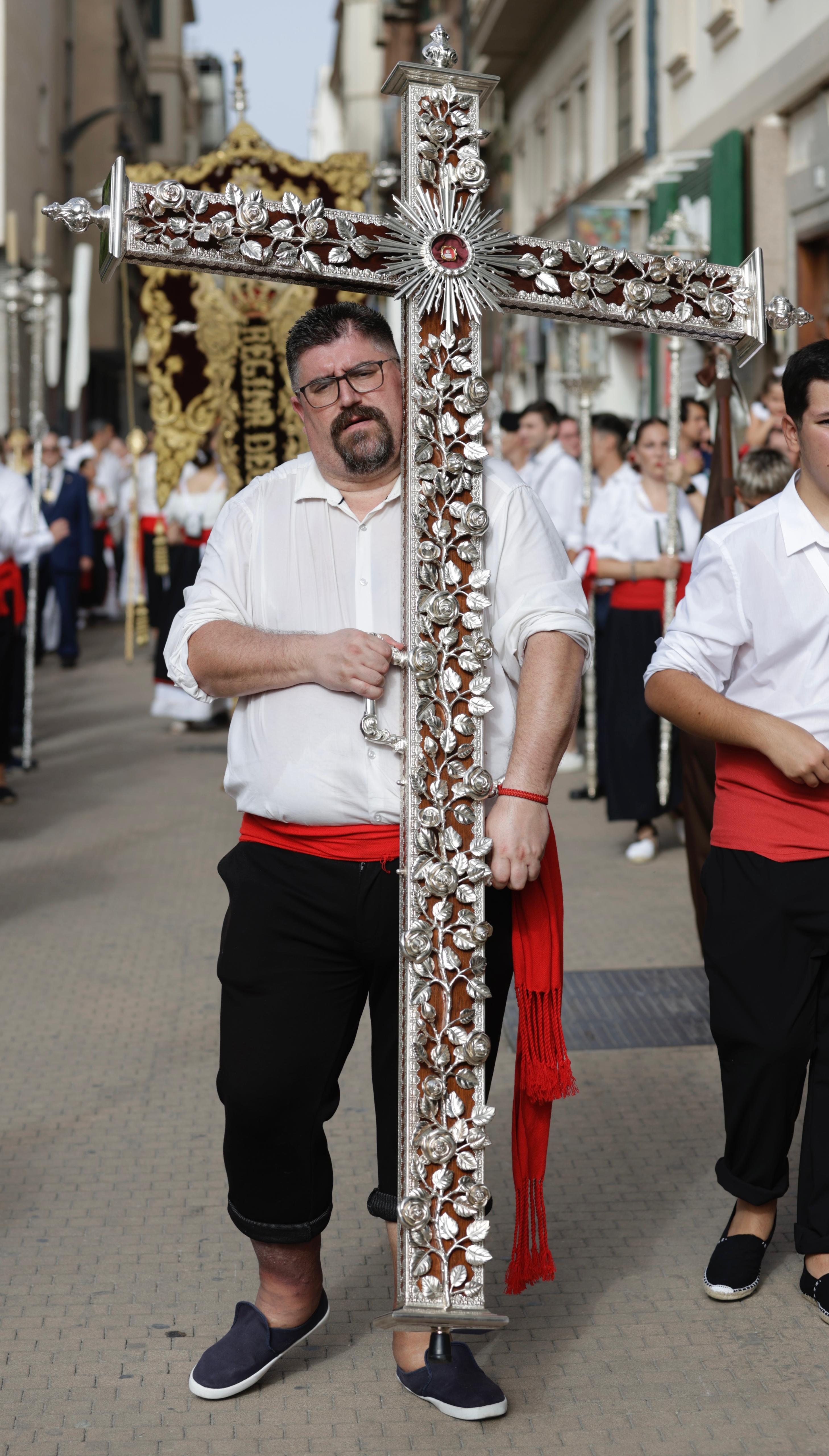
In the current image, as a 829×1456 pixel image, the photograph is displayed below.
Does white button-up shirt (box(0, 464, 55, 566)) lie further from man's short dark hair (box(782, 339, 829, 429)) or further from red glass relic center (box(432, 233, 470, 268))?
red glass relic center (box(432, 233, 470, 268))

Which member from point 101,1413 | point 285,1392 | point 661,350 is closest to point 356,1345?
point 285,1392

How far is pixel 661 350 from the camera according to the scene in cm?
1747

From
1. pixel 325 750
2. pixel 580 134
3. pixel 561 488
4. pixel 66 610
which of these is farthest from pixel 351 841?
pixel 580 134

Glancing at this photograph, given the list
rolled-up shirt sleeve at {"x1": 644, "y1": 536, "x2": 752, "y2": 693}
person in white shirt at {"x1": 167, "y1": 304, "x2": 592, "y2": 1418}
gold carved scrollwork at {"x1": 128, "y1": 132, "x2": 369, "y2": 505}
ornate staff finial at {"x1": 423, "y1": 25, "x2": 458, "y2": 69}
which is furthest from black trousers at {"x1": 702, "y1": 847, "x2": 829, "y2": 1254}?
gold carved scrollwork at {"x1": 128, "y1": 132, "x2": 369, "y2": 505}

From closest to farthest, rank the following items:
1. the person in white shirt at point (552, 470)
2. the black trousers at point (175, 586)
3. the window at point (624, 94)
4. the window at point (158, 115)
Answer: the person in white shirt at point (552, 470) → the black trousers at point (175, 586) → the window at point (624, 94) → the window at point (158, 115)

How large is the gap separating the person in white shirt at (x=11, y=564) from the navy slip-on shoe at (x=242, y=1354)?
629 centimetres

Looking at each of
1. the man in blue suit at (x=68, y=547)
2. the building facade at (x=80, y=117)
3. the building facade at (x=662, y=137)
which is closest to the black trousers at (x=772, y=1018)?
the building facade at (x=662, y=137)

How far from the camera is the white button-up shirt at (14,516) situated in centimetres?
891

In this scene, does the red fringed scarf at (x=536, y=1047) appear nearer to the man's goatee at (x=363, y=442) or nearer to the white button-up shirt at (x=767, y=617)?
the white button-up shirt at (x=767, y=617)

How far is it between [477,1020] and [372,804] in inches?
16.5

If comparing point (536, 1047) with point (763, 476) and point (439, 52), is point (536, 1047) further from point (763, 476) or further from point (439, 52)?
point (763, 476)

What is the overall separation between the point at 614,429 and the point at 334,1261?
22.7ft

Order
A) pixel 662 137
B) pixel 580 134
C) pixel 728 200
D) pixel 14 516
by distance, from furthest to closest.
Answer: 1. pixel 580 134
2. pixel 662 137
3. pixel 728 200
4. pixel 14 516

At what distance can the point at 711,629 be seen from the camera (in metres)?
3.52
